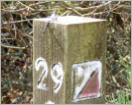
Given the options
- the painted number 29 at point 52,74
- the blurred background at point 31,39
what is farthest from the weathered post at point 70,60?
the blurred background at point 31,39

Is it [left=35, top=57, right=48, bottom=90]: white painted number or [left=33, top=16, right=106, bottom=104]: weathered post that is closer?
[left=33, top=16, right=106, bottom=104]: weathered post

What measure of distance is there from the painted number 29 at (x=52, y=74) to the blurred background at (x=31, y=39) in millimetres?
1739

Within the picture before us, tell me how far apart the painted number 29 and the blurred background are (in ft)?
5.71

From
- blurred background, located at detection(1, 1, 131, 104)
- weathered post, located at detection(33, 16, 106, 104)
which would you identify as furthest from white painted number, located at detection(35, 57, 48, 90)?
blurred background, located at detection(1, 1, 131, 104)

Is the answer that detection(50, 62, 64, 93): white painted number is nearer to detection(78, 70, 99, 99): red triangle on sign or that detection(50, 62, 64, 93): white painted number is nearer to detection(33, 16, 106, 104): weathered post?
detection(33, 16, 106, 104): weathered post

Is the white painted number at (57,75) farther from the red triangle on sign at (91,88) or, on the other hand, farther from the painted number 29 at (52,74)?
the red triangle on sign at (91,88)

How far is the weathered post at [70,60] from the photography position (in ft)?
5.22

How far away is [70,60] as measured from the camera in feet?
5.23

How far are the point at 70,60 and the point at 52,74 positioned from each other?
12cm

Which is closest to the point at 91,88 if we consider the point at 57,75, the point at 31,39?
the point at 57,75

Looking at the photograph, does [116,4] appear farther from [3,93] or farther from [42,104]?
[3,93]

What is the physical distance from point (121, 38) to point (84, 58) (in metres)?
2.71

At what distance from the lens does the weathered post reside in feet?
5.22

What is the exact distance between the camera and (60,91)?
5.34 feet
